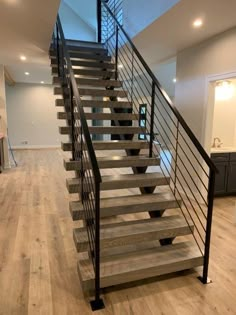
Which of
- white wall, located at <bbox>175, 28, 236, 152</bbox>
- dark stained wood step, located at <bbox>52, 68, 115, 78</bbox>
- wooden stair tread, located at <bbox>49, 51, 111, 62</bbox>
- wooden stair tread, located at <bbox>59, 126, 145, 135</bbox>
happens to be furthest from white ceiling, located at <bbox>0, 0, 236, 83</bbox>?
wooden stair tread, located at <bbox>59, 126, 145, 135</bbox>

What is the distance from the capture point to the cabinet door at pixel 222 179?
167 inches

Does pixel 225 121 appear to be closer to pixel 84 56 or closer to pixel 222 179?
pixel 222 179

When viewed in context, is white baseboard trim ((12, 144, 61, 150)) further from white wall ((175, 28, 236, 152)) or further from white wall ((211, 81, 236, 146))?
white wall ((211, 81, 236, 146))

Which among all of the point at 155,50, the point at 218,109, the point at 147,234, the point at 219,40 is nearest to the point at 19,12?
the point at 155,50

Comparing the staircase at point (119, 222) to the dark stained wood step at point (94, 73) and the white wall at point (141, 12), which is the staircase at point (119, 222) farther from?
the white wall at point (141, 12)

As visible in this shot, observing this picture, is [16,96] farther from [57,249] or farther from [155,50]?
[57,249]

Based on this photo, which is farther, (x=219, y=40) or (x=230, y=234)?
(x=219, y=40)

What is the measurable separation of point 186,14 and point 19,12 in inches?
81.2

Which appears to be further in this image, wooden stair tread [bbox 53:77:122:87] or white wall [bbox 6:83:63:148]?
white wall [bbox 6:83:63:148]

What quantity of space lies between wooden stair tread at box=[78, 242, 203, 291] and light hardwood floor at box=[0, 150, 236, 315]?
134 mm

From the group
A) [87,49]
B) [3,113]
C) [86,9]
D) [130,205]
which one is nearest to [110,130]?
[130,205]

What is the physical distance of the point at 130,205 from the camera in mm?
2369

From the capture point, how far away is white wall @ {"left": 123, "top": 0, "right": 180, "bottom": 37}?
3.05 m

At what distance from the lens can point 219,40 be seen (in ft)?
11.8
